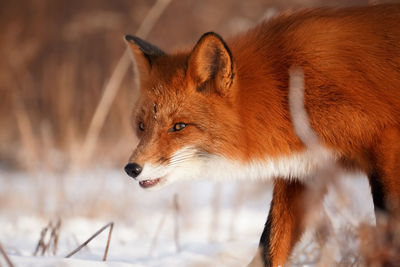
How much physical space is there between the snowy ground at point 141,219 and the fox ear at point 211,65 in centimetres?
91

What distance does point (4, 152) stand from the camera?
9.44 meters

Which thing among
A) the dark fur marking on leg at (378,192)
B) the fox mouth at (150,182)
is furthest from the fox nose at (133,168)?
the dark fur marking on leg at (378,192)

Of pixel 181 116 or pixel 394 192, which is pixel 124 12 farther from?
pixel 394 192

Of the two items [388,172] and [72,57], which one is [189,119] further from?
[72,57]

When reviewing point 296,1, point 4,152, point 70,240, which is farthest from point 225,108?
point 4,152

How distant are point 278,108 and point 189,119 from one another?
0.51m

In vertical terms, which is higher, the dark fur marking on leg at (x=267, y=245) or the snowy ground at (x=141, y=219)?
the dark fur marking on leg at (x=267, y=245)

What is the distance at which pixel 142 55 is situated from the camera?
321 cm

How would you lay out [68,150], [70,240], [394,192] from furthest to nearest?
[68,150] < [70,240] < [394,192]

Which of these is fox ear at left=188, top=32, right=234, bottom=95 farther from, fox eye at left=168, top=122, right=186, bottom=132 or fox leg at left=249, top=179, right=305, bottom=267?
fox leg at left=249, top=179, right=305, bottom=267

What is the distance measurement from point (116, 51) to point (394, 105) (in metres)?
8.32

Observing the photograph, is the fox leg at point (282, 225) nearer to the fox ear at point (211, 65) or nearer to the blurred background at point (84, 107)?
the fox ear at point (211, 65)

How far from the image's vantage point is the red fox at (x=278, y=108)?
8.52ft

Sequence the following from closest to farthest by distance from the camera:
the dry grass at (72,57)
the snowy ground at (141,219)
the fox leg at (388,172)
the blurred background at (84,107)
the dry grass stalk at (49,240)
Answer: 1. the fox leg at (388,172)
2. the dry grass stalk at (49,240)
3. the snowy ground at (141,219)
4. the blurred background at (84,107)
5. the dry grass at (72,57)
